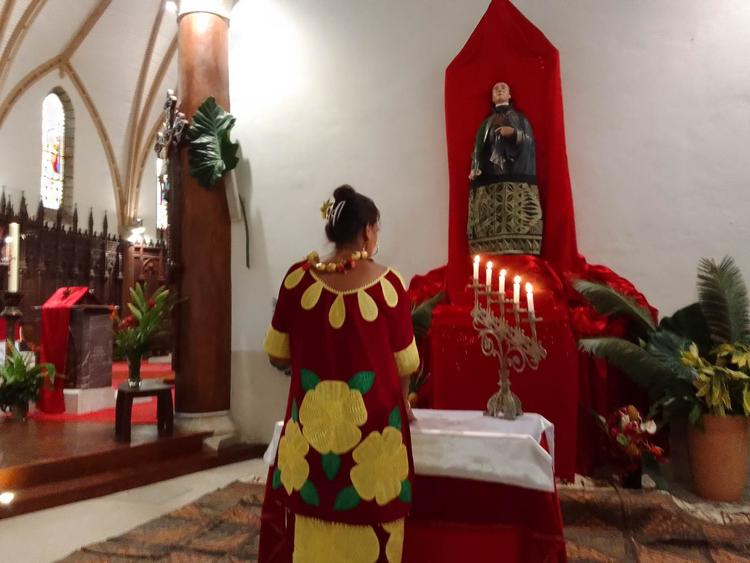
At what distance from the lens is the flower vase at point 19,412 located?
5.50 m

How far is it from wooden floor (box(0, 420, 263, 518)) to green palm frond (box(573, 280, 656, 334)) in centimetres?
314

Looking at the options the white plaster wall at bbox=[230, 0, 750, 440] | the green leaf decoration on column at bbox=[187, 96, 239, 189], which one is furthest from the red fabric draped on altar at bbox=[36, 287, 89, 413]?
the green leaf decoration on column at bbox=[187, 96, 239, 189]

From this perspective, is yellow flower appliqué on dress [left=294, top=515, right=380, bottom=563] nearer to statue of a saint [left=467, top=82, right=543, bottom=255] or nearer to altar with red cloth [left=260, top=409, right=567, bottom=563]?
altar with red cloth [left=260, top=409, right=567, bottom=563]

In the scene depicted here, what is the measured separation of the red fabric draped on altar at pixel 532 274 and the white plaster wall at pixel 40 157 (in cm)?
982

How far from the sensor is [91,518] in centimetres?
354

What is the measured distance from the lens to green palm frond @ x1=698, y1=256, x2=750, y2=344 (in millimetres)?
3621

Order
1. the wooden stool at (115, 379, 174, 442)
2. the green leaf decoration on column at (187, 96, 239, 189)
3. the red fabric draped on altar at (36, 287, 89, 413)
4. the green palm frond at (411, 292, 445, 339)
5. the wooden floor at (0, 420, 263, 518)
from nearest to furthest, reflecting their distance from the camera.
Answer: the wooden floor at (0, 420, 263, 518), the green palm frond at (411, 292, 445, 339), the wooden stool at (115, 379, 174, 442), the green leaf decoration on column at (187, 96, 239, 189), the red fabric draped on altar at (36, 287, 89, 413)

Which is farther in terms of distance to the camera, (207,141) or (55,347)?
(55,347)

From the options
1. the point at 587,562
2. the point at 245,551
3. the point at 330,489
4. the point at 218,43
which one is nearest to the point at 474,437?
the point at 330,489

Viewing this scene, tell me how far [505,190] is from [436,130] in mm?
1118

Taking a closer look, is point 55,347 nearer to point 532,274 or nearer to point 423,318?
Answer: point 423,318

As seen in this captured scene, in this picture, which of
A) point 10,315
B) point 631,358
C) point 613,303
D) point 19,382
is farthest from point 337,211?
point 10,315

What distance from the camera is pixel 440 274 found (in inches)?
188

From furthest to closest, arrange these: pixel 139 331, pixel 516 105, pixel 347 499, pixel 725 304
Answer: pixel 139 331 → pixel 516 105 → pixel 725 304 → pixel 347 499
